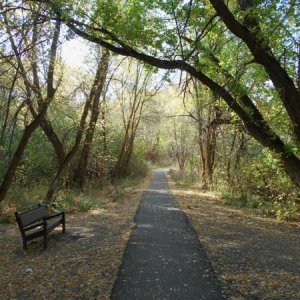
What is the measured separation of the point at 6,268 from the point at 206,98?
8967mm

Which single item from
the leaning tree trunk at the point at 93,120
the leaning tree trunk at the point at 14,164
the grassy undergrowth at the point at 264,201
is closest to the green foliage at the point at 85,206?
the leaning tree trunk at the point at 14,164

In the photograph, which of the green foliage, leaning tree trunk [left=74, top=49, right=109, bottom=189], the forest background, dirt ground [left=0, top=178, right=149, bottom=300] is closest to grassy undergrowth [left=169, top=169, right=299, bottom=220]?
the forest background

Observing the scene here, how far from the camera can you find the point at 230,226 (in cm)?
976

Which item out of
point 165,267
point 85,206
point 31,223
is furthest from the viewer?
point 85,206

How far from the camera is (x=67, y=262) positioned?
21.2 ft

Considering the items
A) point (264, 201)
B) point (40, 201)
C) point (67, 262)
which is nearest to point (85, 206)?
point (40, 201)

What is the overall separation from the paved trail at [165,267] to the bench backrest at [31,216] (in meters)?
2.09

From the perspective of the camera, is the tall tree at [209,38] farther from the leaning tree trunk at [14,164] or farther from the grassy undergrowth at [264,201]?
the leaning tree trunk at [14,164]

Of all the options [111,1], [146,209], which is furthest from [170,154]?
[111,1]

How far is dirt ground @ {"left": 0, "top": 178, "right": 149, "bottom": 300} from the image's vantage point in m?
5.20

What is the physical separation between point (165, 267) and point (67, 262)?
1802 millimetres

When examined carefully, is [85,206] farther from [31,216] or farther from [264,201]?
[264,201]

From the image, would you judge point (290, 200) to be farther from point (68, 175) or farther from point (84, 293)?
point (68, 175)

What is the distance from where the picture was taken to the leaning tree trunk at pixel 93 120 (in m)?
15.1
